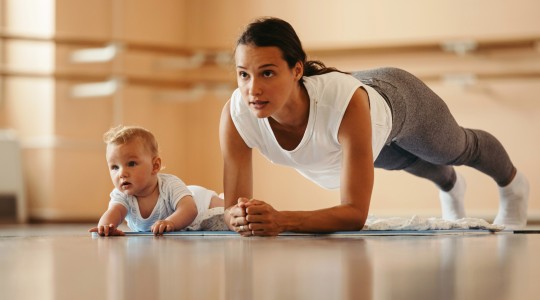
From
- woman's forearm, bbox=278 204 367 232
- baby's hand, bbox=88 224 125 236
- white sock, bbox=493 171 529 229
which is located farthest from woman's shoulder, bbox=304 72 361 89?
white sock, bbox=493 171 529 229

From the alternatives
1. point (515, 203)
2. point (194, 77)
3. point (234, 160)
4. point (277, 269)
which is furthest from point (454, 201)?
point (194, 77)

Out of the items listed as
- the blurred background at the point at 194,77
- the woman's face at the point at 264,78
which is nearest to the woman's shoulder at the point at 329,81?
the woman's face at the point at 264,78

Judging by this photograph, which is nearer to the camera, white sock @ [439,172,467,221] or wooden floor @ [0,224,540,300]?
wooden floor @ [0,224,540,300]

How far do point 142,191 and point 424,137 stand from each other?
724mm

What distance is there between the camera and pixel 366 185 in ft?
6.40

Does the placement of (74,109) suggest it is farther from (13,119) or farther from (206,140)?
(206,140)

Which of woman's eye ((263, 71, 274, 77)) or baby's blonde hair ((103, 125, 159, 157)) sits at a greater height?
woman's eye ((263, 71, 274, 77))

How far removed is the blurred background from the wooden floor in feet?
10.1

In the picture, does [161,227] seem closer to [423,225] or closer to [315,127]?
[315,127]

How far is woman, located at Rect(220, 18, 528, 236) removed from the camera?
192cm

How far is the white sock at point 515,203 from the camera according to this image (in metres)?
2.62

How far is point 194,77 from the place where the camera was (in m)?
5.49

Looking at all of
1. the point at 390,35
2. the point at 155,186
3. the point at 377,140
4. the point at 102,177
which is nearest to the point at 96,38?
the point at 102,177

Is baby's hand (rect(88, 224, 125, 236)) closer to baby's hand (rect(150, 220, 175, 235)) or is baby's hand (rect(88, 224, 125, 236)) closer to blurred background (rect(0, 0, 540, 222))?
Answer: baby's hand (rect(150, 220, 175, 235))
